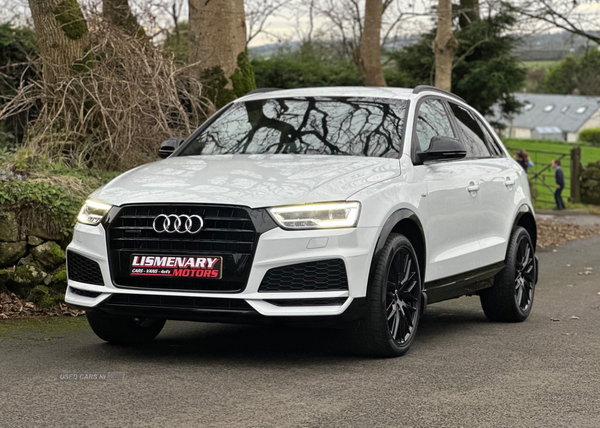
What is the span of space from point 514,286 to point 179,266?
12.1ft

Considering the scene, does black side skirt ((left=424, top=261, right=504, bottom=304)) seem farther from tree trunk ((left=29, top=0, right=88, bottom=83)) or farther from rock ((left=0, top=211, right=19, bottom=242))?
tree trunk ((left=29, top=0, right=88, bottom=83))

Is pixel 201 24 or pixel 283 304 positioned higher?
pixel 201 24

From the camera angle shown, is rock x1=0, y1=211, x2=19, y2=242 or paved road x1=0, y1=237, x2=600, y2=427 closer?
paved road x1=0, y1=237, x2=600, y2=427

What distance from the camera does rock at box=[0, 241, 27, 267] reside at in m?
8.23

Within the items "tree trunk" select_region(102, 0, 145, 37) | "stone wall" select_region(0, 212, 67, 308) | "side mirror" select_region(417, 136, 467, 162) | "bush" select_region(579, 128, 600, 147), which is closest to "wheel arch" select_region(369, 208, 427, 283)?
"side mirror" select_region(417, 136, 467, 162)

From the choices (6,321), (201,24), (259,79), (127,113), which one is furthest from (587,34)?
(6,321)

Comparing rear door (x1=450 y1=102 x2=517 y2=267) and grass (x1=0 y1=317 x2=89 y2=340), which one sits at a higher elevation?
rear door (x1=450 y1=102 x2=517 y2=267)

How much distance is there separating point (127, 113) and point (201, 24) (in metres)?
2.43

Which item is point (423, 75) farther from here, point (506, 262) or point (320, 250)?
point (320, 250)

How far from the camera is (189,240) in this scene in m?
5.61

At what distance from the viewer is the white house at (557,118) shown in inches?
5556

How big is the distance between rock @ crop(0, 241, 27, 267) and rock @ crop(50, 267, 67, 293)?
36 centimetres

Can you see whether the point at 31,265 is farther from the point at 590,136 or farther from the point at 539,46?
the point at 590,136

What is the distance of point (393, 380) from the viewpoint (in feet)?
18.2
